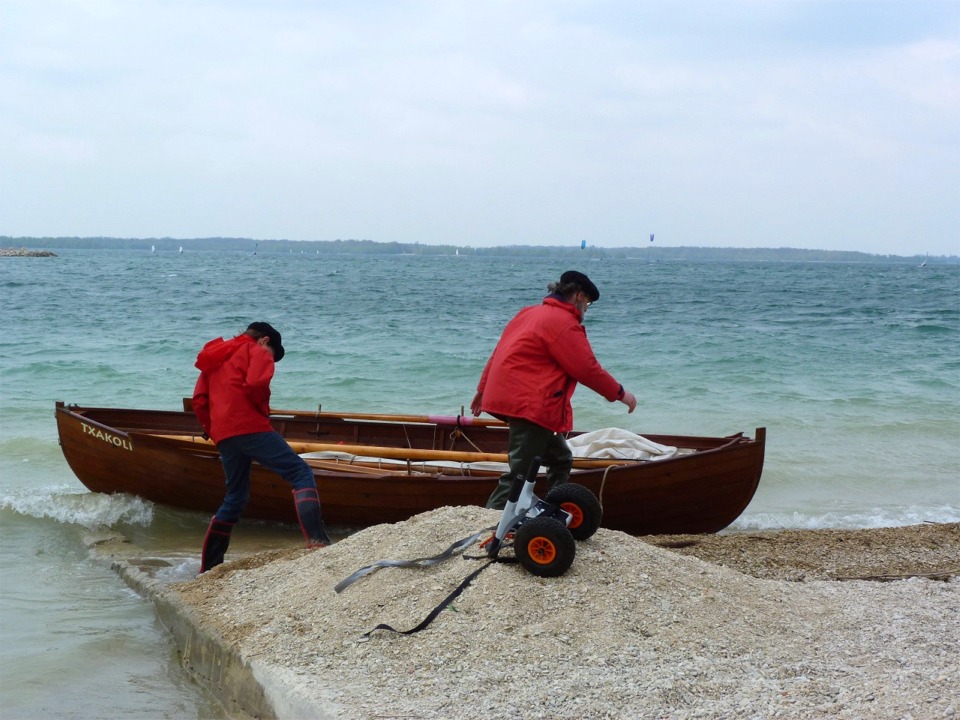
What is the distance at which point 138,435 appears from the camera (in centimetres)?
835

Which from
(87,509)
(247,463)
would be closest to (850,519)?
(247,463)

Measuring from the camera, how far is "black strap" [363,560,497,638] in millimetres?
4480

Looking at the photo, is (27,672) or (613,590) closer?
(613,590)

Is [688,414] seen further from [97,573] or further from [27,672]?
[27,672]

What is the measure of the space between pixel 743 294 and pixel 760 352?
2736cm

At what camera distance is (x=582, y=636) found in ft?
14.4

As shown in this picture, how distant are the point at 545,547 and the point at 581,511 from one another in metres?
0.48

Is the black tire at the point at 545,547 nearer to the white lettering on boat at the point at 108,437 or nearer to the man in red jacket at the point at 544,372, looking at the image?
the man in red jacket at the point at 544,372

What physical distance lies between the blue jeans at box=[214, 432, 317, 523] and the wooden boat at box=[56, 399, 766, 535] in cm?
128

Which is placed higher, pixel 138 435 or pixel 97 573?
pixel 138 435

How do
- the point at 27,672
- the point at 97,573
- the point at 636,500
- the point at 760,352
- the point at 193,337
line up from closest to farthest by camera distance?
the point at 27,672 → the point at 97,573 → the point at 636,500 → the point at 760,352 → the point at 193,337

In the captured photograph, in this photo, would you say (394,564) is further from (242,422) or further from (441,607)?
(242,422)

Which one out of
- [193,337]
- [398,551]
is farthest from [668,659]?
[193,337]

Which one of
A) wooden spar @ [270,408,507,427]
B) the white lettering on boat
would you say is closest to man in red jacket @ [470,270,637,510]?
wooden spar @ [270,408,507,427]
